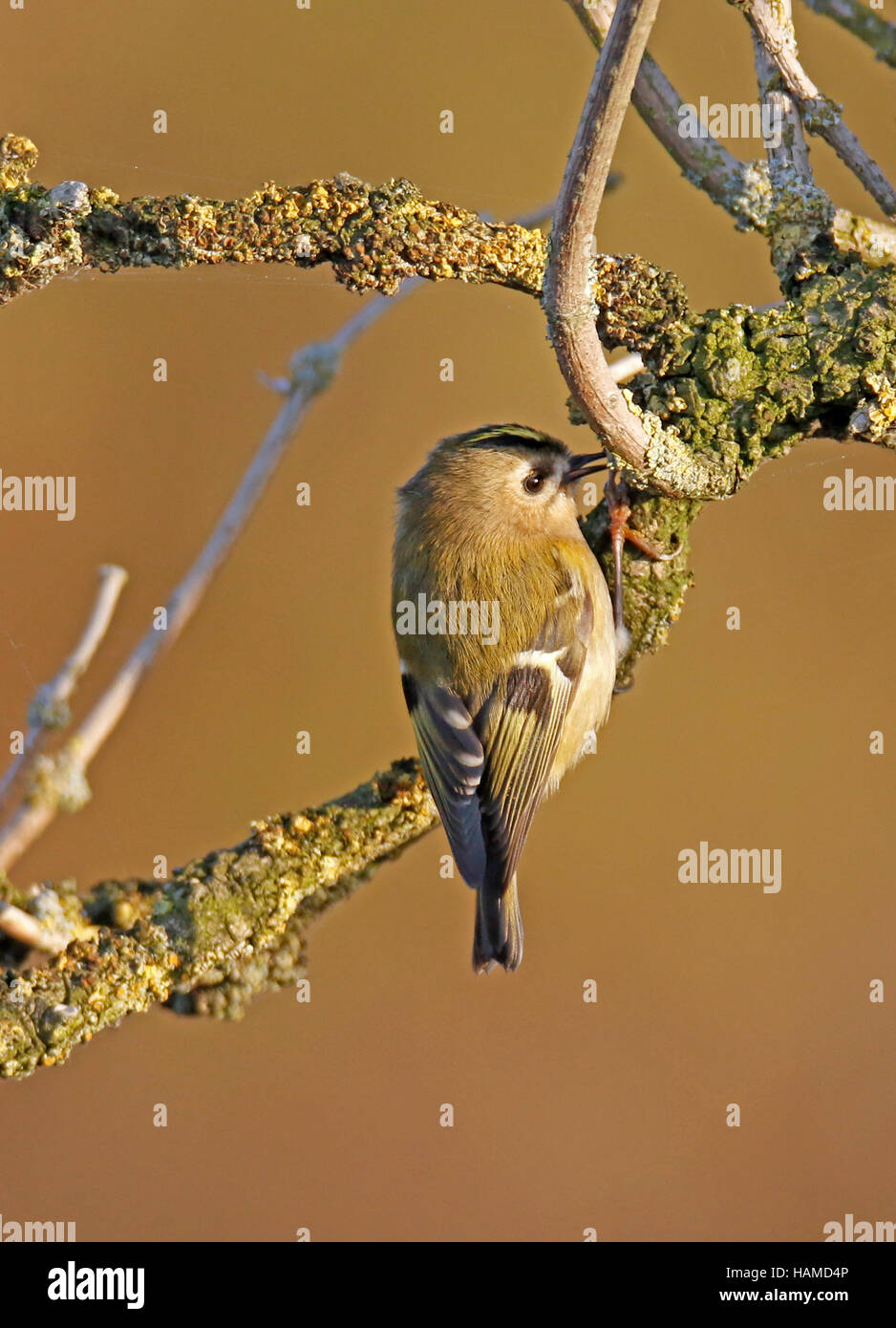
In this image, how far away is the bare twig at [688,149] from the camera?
4.26 feet

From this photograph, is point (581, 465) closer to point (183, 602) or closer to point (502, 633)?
point (502, 633)

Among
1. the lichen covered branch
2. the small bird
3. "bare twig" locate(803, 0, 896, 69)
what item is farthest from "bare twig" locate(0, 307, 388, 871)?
"bare twig" locate(803, 0, 896, 69)

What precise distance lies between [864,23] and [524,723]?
3.41 feet

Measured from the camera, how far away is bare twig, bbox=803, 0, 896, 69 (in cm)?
132

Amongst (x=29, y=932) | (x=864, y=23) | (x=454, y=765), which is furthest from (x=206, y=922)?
(x=864, y=23)

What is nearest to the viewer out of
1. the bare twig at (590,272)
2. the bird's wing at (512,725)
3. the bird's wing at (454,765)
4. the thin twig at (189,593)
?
the bare twig at (590,272)

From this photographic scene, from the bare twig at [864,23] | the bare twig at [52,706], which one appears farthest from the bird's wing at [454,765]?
the bare twig at [864,23]

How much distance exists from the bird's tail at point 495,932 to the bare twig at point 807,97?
3.63ft

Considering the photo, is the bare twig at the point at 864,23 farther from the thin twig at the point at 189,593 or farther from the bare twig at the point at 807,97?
the thin twig at the point at 189,593

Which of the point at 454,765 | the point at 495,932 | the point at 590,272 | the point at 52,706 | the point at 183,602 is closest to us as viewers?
the point at 590,272

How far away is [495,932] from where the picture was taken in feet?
5.69

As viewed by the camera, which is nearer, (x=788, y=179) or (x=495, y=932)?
(x=788, y=179)

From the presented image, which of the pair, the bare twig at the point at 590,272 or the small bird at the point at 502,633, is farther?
the small bird at the point at 502,633

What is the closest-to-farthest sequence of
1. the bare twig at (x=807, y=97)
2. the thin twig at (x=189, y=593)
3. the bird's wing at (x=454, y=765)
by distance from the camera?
the thin twig at (x=189, y=593)
the bare twig at (x=807, y=97)
the bird's wing at (x=454, y=765)
